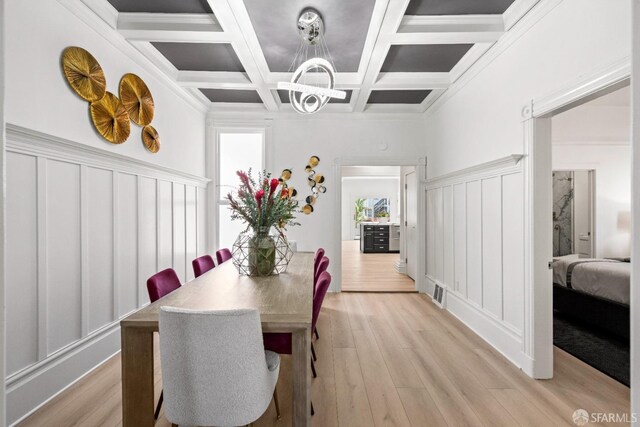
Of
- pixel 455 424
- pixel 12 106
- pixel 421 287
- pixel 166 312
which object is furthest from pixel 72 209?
pixel 421 287

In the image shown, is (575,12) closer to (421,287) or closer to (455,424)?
(455,424)

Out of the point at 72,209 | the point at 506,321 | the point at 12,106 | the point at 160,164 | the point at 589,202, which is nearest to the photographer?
the point at 12,106

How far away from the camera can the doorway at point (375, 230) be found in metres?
6.14

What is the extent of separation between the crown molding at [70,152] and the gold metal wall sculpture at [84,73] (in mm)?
418

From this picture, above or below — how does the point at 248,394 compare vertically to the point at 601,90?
below

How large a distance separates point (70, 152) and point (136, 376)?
1.76 metres

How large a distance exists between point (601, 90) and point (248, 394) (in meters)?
2.55

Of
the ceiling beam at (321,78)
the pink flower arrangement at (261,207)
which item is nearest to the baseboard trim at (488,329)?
the pink flower arrangement at (261,207)

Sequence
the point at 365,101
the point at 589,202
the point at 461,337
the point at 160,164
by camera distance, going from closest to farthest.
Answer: the point at 461,337 → the point at 160,164 → the point at 365,101 → the point at 589,202

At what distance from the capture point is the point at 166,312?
1348mm

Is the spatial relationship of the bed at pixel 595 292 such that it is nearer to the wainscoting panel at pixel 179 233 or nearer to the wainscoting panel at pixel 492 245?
the wainscoting panel at pixel 492 245

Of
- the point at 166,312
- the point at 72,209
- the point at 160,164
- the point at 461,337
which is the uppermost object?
the point at 160,164

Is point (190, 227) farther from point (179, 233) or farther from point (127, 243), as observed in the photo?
point (127, 243)

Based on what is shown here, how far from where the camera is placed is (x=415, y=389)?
243 cm
